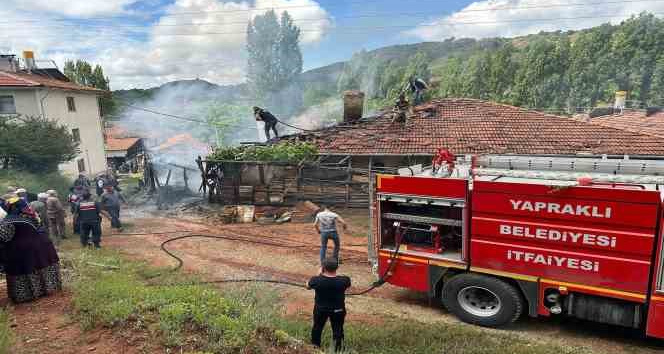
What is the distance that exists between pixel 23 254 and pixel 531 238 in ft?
23.6

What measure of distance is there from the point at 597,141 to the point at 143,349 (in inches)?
715

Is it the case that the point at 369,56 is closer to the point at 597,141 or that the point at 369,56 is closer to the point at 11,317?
the point at 597,141

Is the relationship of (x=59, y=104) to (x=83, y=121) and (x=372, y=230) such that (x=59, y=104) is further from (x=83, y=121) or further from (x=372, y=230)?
(x=372, y=230)

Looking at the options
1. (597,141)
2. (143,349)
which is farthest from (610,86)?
(143,349)

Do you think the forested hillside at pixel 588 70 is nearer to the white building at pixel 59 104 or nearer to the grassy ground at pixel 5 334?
the white building at pixel 59 104

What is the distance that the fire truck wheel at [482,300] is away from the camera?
616 cm

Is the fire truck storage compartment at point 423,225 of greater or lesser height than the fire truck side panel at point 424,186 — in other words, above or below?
below

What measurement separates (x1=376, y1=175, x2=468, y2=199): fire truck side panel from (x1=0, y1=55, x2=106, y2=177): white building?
22.2 m

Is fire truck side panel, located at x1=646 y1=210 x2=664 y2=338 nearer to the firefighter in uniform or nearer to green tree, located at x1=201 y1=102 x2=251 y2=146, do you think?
the firefighter in uniform

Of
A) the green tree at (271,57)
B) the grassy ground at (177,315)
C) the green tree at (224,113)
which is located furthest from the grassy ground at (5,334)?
the green tree at (271,57)

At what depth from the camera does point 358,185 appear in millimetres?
15203

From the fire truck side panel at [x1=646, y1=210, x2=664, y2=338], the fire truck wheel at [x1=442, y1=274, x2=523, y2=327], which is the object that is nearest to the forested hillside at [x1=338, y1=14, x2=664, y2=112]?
the fire truck side panel at [x1=646, y1=210, x2=664, y2=338]

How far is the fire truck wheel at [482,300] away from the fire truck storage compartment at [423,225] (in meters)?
0.43

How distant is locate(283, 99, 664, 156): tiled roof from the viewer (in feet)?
53.8
